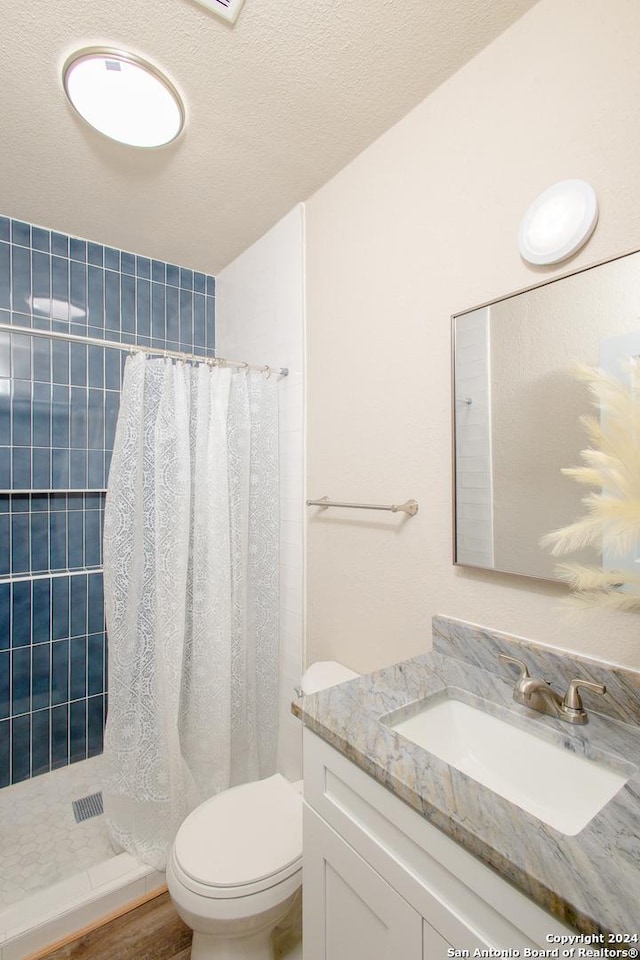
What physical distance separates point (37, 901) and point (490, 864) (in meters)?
1.61

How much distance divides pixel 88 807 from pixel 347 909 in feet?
5.20

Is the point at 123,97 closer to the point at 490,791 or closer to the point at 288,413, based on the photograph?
the point at 288,413

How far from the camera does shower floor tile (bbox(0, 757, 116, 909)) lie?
1.55 meters

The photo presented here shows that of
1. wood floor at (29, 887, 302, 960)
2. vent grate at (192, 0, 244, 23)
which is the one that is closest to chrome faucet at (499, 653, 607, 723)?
wood floor at (29, 887, 302, 960)

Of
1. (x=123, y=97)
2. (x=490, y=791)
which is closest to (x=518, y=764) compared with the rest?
(x=490, y=791)

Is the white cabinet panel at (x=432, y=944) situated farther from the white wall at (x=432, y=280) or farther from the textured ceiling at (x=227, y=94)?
the textured ceiling at (x=227, y=94)

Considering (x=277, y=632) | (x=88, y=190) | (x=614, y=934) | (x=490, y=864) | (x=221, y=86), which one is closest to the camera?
(x=614, y=934)

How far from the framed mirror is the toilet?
941 millimetres

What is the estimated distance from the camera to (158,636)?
1593 mm

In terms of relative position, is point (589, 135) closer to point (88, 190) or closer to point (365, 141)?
point (365, 141)

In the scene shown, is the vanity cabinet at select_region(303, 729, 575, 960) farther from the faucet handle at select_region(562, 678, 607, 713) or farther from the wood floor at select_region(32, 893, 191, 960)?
the wood floor at select_region(32, 893, 191, 960)

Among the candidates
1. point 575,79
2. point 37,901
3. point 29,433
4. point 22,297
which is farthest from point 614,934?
point 22,297

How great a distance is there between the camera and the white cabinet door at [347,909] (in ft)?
2.44

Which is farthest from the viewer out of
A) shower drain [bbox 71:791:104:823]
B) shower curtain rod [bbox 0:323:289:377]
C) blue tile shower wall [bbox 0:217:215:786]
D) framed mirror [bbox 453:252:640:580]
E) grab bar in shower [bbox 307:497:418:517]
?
blue tile shower wall [bbox 0:217:215:786]
